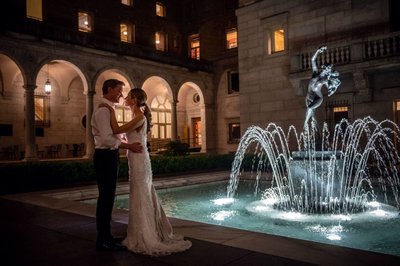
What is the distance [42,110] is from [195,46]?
1556 centimetres

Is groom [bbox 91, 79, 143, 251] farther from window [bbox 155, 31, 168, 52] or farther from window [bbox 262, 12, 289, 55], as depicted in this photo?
window [bbox 155, 31, 168, 52]

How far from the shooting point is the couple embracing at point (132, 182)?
14.6ft

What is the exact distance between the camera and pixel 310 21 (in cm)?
1917

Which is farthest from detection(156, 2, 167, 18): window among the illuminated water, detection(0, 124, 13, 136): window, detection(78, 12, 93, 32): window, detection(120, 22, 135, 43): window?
the illuminated water

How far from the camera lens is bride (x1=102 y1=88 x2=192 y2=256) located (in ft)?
14.7

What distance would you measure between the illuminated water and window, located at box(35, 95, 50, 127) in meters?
15.2

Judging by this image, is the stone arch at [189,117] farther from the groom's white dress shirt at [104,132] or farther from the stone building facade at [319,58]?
the groom's white dress shirt at [104,132]

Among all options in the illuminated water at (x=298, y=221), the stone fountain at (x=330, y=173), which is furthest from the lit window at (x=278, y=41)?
the illuminated water at (x=298, y=221)

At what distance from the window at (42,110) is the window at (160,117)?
384 inches

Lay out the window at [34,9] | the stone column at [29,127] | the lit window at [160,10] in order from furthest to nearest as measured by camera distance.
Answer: the lit window at [160,10], the window at [34,9], the stone column at [29,127]

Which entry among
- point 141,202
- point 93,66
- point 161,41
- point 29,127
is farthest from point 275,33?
point 141,202

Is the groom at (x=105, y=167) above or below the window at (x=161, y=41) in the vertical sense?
below

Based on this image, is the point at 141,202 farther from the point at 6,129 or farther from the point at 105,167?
the point at 6,129

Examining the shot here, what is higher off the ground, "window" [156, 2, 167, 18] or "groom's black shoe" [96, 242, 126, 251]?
"window" [156, 2, 167, 18]
